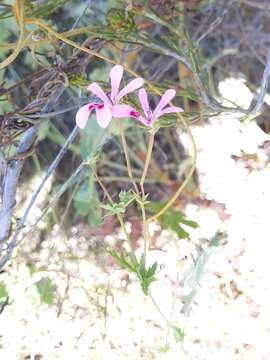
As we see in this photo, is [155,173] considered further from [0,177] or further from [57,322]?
[0,177]

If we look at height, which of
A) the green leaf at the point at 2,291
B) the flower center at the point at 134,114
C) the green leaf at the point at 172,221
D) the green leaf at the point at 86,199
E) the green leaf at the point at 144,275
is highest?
the flower center at the point at 134,114

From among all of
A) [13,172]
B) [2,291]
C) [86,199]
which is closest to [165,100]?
[13,172]

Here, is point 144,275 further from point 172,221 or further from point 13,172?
point 172,221

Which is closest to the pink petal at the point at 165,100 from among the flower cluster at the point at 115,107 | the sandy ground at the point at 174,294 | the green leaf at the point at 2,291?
the flower cluster at the point at 115,107

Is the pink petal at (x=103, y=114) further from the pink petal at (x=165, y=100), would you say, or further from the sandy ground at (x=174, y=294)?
the sandy ground at (x=174, y=294)

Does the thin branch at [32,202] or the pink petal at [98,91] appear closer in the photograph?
the pink petal at [98,91]

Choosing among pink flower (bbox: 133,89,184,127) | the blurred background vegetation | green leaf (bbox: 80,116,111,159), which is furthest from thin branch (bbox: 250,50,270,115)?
green leaf (bbox: 80,116,111,159)

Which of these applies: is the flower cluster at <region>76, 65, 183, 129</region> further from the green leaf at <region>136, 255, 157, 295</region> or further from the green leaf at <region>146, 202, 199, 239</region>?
the green leaf at <region>146, 202, 199, 239</region>
